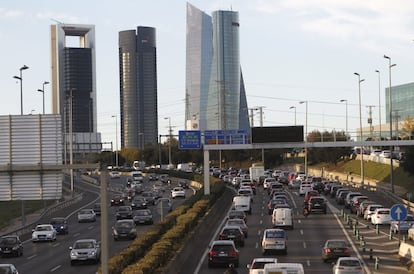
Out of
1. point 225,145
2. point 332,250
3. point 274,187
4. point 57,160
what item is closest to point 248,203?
point 225,145

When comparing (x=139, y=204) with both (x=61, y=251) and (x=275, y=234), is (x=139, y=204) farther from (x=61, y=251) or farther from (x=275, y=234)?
(x=275, y=234)

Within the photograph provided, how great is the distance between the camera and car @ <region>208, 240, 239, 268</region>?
3522 centimetres

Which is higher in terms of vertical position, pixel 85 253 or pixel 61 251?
pixel 85 253

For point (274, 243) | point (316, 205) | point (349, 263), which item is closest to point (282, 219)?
point (316, 205)

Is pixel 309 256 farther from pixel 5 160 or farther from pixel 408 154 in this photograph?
pixel 408 154

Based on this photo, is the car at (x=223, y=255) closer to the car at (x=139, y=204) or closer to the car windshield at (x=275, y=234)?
the car windshield at (x=275, y=234)

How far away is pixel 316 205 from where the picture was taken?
206 feet

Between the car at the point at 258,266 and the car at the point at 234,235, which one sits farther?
the car at the point at 234,235

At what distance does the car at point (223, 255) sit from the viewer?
3522cm

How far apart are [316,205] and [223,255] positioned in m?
28.5

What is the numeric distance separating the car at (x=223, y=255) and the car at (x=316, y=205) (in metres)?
27.7

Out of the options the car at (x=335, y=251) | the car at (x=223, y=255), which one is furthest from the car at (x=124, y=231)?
the car at (x=335, y=251)

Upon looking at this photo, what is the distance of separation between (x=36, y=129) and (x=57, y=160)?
906 mm

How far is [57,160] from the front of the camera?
1905 cm
